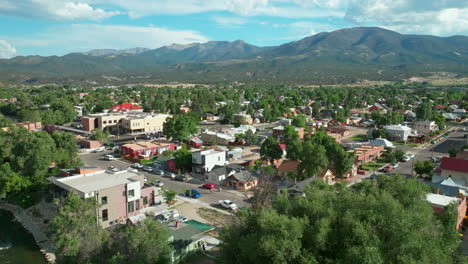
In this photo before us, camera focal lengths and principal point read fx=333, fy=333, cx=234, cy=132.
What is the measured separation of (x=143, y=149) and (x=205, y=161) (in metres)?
8.97

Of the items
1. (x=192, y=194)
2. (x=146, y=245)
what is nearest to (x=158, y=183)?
(x=192, y=194)

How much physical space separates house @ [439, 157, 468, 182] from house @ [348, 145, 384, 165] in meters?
6.79

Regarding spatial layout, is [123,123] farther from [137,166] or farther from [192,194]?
[192,194]

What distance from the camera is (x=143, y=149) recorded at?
111 ft

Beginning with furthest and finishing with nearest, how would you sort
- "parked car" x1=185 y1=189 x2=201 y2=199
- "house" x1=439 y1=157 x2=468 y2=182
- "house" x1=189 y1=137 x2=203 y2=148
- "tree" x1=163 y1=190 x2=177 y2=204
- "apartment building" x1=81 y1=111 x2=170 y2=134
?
"apartment building" x1=81 y1=111 x2=170 y2=134 < "house" x1=189 y1=137 x2=203 y2=148 < "house" x1=439 y1=157 x2=468 y2=182 < "parked car" x1=185 y1=189 x2=201 y2=199 < "tree" x1=163 y1=190 x2=177 y2=204

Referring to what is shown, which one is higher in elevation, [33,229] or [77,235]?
[77,235]

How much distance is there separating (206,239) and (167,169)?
13130 mm

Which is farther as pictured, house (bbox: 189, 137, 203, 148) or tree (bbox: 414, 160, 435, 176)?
house (bbox: 189, 137, 203, 148)

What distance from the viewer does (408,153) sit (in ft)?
117

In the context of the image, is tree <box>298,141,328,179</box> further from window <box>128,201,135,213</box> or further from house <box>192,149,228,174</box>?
window <box>128,201,135,213</box>

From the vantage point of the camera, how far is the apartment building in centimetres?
4739

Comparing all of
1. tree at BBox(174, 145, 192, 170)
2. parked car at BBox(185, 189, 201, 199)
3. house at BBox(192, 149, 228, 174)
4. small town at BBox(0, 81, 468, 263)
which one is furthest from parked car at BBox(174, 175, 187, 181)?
parked car at BBox(185, 189, 201, 199)

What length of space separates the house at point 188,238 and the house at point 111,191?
365 cm

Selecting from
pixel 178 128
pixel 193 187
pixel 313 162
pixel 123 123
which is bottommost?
pixel 193 187
